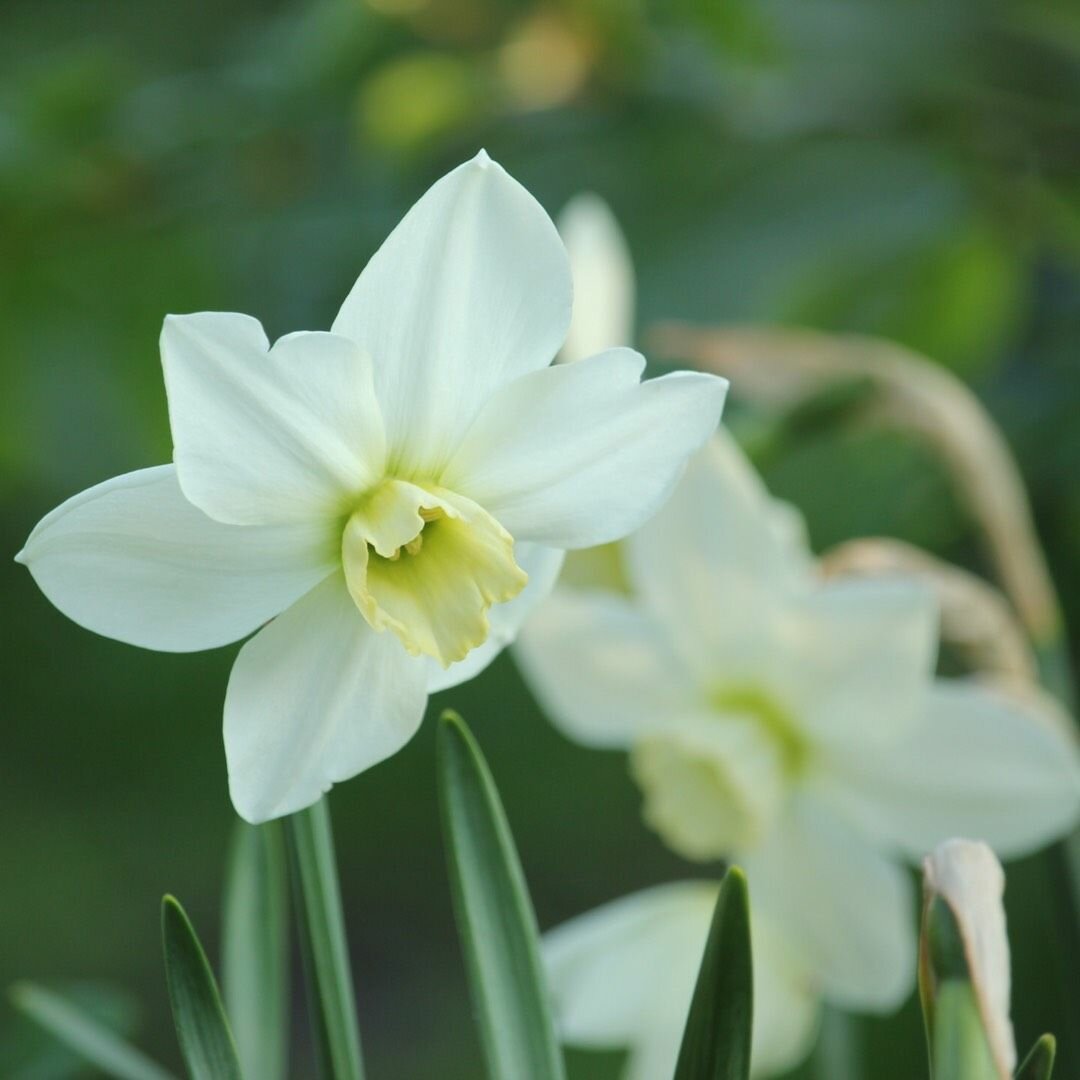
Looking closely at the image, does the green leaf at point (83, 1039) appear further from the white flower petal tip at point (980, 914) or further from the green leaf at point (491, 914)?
the white flower petal tip at point (980, 914)

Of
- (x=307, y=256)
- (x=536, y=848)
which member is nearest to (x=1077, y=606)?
(x=536, y=848)

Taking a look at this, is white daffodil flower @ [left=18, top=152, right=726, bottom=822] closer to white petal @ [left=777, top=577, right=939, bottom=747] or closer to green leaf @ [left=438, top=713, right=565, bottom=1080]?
green leaf @ [left=438, top=713, right=565, bottom=1080]

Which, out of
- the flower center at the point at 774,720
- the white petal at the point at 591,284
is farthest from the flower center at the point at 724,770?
the white petal at the point at 591,284

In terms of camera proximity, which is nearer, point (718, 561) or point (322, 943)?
point (322, 943)

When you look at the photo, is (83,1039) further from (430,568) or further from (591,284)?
(591,284)

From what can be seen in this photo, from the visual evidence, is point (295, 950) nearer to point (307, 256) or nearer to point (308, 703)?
point (307, 256)

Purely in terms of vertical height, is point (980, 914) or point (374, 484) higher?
point (374, 484)

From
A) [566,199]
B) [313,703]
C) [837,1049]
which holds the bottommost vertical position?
[837,1049]

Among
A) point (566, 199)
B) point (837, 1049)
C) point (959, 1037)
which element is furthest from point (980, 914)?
point (566, 199)
